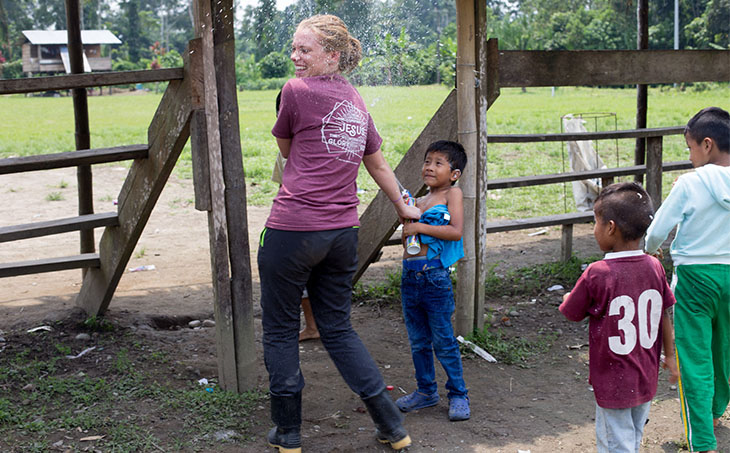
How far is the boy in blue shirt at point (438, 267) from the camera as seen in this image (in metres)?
3.57

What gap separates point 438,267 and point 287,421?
40.9 inches

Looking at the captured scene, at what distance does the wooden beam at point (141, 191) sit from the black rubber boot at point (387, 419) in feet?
5.50

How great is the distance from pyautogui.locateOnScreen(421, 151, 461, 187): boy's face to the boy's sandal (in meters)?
1.10

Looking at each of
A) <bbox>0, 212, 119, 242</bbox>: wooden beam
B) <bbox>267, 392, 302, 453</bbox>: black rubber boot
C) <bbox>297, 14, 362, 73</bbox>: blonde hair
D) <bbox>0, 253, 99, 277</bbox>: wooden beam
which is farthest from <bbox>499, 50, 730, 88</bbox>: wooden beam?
<bbox>0, 253, 99, 277</bbox>: wooden beam

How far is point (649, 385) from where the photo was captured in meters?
2.72

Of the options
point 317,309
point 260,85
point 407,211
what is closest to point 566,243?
point 407,211

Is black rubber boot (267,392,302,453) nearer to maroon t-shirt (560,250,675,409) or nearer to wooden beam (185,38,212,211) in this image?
wooden beam (185,38,212,211)

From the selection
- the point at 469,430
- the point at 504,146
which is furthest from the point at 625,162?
the point at 469,430

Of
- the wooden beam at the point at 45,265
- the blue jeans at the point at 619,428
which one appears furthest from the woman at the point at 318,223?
the wooden beam at the point at 45,265

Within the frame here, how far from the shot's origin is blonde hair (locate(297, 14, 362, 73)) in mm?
3000

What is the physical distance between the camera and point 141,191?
418cm

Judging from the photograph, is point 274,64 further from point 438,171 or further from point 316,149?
point 316,149

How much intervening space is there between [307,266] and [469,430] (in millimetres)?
1220

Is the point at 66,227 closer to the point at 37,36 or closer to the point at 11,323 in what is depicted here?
the point at 11,323
